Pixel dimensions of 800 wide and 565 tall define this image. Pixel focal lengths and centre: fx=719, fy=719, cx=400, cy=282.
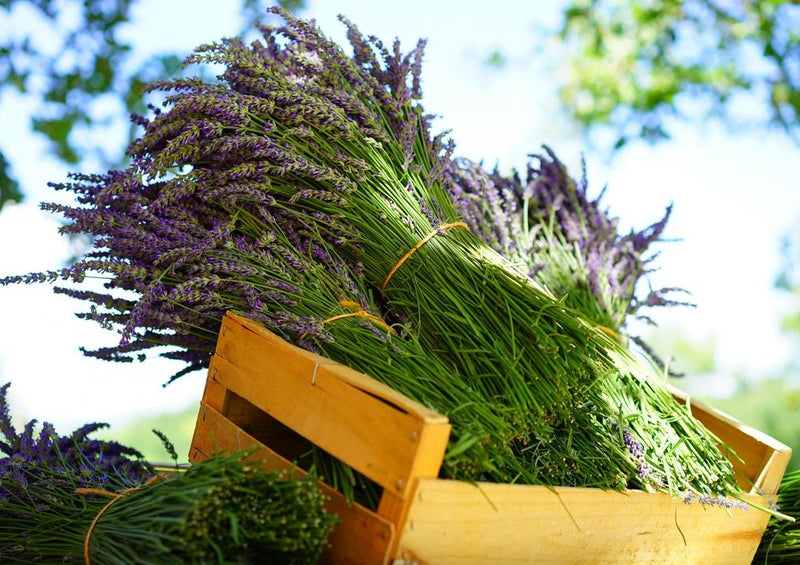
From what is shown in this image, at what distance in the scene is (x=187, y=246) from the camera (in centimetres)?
139

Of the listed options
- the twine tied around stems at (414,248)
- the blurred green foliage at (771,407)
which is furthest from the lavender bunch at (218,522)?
the blurred green foliage at (771,407)

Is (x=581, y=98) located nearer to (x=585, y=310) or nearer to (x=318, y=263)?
(x=585, y=310)

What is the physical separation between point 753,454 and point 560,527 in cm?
70

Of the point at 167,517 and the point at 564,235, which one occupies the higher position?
the point at 564,235

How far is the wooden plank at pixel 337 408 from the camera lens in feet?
3.31

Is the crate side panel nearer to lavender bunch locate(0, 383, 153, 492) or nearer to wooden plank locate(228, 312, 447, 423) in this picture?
wooden plank locate(228, 312, 447, 423)

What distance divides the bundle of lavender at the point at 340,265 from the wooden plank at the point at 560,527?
53 mm

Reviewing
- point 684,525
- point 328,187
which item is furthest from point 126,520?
point 684,525

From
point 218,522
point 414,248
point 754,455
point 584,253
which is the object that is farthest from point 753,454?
point 218,522

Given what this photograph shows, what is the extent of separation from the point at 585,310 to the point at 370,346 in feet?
2.66

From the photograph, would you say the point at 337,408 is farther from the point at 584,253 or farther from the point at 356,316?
the point at 584,253

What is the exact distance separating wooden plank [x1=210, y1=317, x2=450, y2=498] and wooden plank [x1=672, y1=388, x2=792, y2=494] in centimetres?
86

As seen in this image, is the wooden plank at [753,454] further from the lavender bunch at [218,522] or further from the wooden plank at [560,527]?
the lavender bunch at [218,522]

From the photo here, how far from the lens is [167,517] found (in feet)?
3.24
